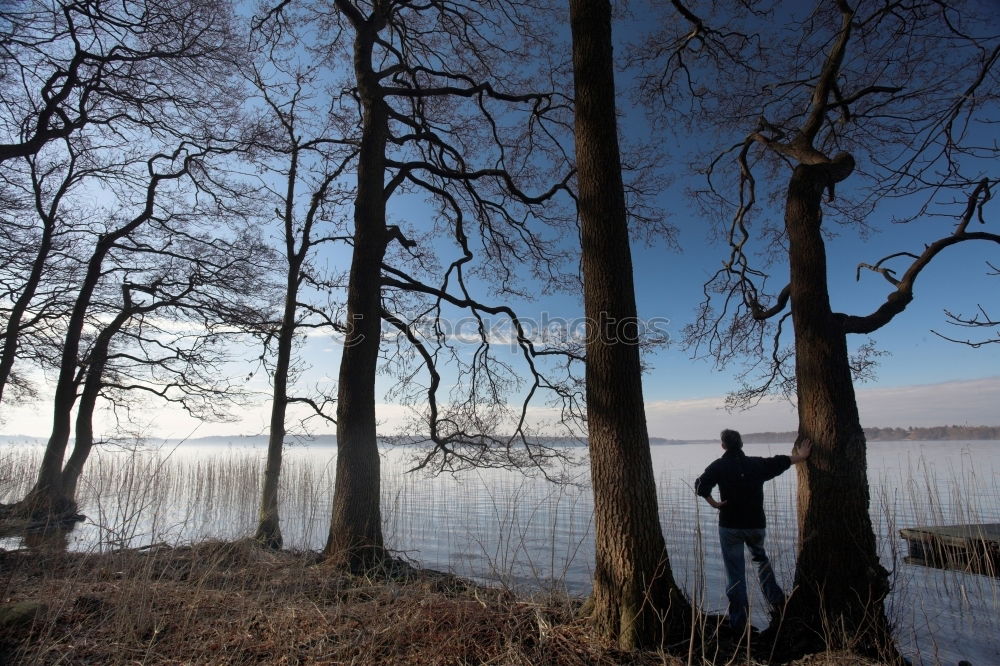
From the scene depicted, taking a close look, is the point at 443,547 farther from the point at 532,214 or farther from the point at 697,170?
the point at 697,170

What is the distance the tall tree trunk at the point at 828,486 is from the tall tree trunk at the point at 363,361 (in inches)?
155

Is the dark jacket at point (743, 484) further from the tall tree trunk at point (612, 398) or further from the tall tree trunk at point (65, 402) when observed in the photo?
the tall tree trunk at point (65, 402)

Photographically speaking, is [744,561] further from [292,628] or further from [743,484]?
[292,628]

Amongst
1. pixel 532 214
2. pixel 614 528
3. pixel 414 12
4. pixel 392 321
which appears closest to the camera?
pixel 614 528

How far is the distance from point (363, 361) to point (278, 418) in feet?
11.7

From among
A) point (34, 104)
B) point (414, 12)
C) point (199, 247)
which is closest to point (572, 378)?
point (414, 12)

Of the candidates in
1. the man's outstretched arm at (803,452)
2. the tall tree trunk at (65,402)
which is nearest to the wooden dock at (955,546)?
the man's outstretched arm at (803,452)

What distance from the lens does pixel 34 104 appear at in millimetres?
6391

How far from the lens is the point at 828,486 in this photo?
401cm

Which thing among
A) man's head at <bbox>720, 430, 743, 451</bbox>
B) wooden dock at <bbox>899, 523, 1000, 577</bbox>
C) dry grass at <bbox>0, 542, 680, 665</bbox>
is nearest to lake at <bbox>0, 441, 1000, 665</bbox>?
wooden dock at <bbox>899, 523, 1000, 577</bbox>

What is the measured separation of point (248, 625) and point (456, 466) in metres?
3.74

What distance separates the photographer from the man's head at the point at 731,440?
15.0ft

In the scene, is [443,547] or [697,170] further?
[443,547]

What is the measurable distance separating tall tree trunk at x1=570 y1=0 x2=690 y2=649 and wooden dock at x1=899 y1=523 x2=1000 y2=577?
5.62 metres
